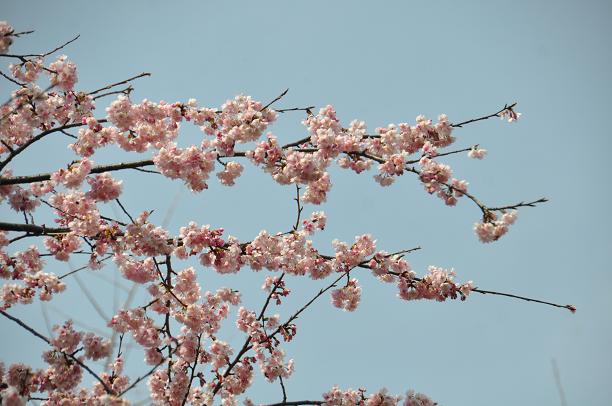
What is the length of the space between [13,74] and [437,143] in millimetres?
5937

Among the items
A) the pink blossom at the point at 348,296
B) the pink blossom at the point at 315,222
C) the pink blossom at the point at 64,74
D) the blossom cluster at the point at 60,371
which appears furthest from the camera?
the pink blossom at the point at 315,222

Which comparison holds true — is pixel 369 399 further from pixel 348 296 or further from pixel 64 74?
pixel 64 74

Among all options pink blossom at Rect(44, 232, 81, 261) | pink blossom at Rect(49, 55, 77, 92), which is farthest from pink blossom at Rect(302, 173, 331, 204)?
pink blossom at Rect(49, 55, 77, 92)

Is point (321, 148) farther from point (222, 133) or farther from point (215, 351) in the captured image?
point (215, 351)

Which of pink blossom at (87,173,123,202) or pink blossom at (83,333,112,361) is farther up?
pink blossom at (87,173,123,202)

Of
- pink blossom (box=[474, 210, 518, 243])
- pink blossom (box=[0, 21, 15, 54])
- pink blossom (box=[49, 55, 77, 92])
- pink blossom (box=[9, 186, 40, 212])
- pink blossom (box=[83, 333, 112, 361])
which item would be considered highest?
pink blossom (box=[49, 55, 77, 92])

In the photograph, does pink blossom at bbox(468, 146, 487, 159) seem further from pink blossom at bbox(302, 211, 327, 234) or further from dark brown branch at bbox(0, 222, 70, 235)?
dark brown branch at bbox(0, 222, 70, 235)

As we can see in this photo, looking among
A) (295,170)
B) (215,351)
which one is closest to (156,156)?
(295,170)

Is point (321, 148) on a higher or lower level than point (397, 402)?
higher

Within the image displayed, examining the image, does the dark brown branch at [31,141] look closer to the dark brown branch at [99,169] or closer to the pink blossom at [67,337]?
the dark brown branch at [99,169]

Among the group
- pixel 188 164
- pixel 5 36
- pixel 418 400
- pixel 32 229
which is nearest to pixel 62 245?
pixel 32 229

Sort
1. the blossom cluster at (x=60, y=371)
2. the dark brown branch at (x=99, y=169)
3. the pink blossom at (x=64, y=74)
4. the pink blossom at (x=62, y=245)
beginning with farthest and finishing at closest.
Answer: the pink blossom at (x=64, y=74) → the pink blossom at (x=62, y=245) → the dark brown branch at (x=99, y=169) → the blossom cluster at (x=60, y=371)

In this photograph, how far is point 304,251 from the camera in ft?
21.4

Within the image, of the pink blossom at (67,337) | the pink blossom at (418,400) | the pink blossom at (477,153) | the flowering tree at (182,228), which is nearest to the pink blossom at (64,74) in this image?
the flowering tree at (182,228)
